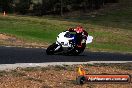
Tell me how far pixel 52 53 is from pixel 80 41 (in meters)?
1.71

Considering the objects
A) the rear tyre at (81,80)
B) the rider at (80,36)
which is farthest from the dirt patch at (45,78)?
the rider at (80,36)

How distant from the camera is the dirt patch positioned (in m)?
12.9

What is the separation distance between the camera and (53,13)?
88250 mm

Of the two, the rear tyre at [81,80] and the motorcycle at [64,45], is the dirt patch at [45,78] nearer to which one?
the rear tyre at [81,80]

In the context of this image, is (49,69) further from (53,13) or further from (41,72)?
(53,13)

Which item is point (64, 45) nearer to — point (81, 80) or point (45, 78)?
point (45, 78)

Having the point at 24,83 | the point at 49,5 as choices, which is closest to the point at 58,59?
the point at 24,83

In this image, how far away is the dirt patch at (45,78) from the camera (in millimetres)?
12906

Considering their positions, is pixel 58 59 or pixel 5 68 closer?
pixel 5 68

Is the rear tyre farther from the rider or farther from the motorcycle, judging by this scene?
the rider

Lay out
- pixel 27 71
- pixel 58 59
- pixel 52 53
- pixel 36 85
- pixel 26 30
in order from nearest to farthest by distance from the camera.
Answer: pixel 36 85 < pixel 27 71 < pixel 58 59 < pixel 52 53 < pixel 26 30

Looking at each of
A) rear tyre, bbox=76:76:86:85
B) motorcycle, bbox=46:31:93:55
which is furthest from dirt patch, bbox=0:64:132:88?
motorcycle, bbox=46:31:93:55

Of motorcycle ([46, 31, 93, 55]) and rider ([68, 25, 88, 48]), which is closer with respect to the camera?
motorcycle ([46, 31, 93, 55])

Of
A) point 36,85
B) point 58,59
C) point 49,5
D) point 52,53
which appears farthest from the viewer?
point 49,5
